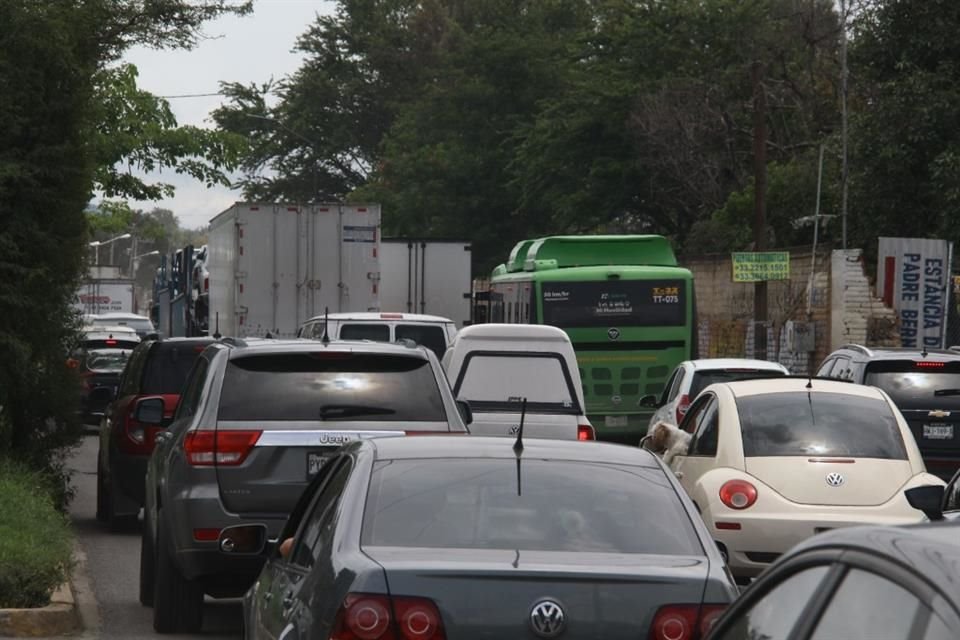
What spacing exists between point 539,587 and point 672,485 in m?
1.09

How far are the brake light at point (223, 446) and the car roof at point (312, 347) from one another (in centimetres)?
50

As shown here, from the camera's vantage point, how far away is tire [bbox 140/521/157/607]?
11.5m

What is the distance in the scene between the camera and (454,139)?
73125 mm

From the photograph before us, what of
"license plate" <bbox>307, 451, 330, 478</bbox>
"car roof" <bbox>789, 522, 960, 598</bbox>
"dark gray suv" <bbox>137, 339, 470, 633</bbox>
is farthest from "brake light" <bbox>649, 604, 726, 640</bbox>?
"license plate" <bbox>307, 451, 330, 478</bbox>

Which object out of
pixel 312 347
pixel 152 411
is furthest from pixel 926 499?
pixel 152 411

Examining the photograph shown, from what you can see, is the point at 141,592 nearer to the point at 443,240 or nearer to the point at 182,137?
the point at 182,137

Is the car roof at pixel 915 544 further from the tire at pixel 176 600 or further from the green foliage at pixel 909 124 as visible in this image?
the green foliage at pixel 909 124

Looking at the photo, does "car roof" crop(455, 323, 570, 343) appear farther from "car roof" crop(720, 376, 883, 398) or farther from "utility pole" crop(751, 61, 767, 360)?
"utility pole" crop(751, 61, 767, 360)

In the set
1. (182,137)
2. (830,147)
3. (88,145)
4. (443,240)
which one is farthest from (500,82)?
A: (88,145)

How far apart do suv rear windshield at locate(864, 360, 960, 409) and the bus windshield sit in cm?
1002

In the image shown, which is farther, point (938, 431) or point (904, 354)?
point (904, 354)

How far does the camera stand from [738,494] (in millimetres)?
12344

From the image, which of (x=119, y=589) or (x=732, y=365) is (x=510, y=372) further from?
(x=119, y=589)

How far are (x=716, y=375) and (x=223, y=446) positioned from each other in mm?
10891
